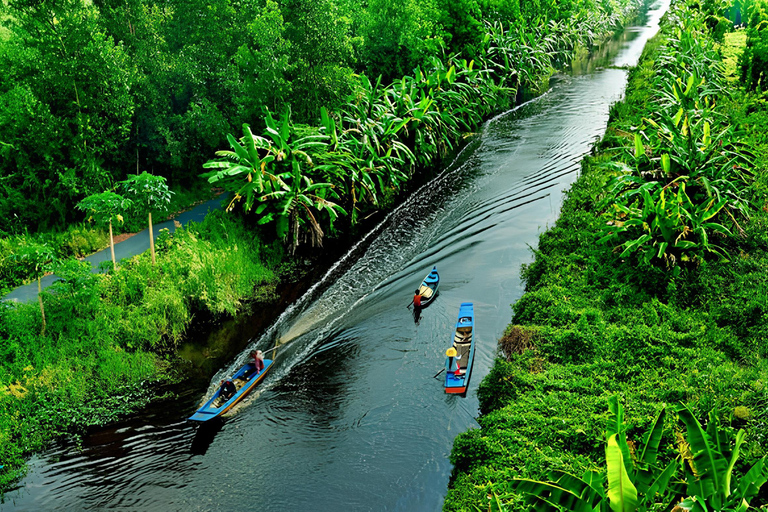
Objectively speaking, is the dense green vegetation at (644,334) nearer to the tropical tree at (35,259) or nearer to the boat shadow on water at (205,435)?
the boat shadow on water at (205,435)

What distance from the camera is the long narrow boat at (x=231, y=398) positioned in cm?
1216

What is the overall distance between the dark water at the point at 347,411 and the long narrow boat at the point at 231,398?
302 millimetres

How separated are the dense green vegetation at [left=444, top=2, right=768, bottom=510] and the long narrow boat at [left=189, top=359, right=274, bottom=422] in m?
5.35

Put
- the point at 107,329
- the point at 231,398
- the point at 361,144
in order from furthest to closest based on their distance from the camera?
the point at 361,144, the point at 107,329, the point at 231,398

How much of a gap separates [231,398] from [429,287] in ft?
20.9

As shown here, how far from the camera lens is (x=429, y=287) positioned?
16.1m

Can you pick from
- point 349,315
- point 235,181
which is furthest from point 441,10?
point 349,315

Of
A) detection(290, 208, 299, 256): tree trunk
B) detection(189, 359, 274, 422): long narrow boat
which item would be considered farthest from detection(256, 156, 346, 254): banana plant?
detection(189, 359, 274, 422): long narrow boat

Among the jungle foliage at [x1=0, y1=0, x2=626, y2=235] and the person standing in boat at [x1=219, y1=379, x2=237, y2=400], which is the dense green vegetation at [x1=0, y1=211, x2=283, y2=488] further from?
the jungle foliage at [x1=0, y1=0, x2=626, y2=235]

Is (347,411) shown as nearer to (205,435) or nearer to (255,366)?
(255,366)

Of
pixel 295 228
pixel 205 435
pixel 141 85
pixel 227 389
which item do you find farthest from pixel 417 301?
pixel 141 85

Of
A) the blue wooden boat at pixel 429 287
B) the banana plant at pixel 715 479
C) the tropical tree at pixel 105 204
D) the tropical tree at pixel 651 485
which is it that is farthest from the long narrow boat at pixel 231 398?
the banana plant at pixel 715 479

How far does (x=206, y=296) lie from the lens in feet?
52.7

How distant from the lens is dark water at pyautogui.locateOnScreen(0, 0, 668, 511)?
10633 millimetres
